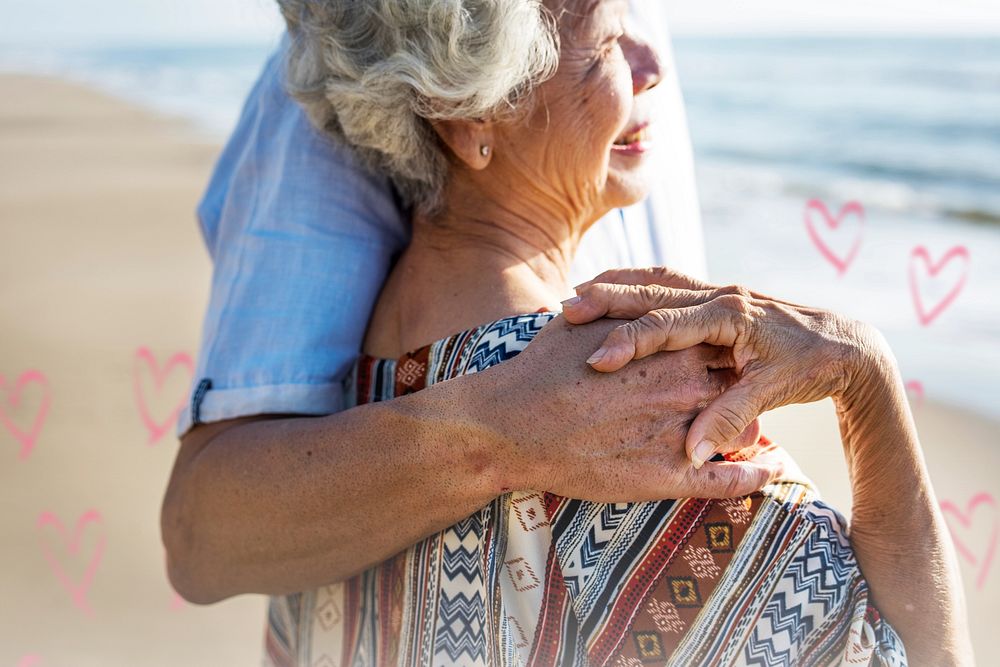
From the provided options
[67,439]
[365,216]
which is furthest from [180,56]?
[365,216]

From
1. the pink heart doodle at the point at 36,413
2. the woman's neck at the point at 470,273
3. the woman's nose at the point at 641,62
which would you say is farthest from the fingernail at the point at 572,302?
the pink heart doodle at the point at 36,413

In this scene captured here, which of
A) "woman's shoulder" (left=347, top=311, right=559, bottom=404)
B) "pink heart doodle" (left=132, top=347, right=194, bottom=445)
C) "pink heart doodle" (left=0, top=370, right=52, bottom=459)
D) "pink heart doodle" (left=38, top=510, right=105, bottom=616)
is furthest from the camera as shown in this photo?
A: "pink heart doodle" (left=132, top=347, right=194, bottom=445)

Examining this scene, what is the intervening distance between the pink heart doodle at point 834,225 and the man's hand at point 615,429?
512 centimetres

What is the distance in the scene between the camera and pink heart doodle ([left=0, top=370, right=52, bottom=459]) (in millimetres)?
4066

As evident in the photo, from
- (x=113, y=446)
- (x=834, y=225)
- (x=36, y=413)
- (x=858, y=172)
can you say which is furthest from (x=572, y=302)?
(x=858, y=172)

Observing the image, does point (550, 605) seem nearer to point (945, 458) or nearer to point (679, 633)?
point (679, 633)

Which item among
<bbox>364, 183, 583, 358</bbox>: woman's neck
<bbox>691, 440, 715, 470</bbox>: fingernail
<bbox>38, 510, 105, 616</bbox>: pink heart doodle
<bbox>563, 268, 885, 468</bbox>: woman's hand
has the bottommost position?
<bbox>38, 510, 105, 616</bbox>: pink heart doodle

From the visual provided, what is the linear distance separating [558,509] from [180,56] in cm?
2582

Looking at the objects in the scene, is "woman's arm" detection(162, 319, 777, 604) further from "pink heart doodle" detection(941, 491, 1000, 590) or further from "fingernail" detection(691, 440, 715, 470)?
"pink heart doodle" detection(941, 491, 1000, 590)

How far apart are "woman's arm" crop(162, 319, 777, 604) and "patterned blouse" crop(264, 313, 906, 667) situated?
45mm

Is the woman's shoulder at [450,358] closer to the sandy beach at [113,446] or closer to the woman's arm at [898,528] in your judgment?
the woman's arm at [898,528]

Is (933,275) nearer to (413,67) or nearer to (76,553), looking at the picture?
(76,553)

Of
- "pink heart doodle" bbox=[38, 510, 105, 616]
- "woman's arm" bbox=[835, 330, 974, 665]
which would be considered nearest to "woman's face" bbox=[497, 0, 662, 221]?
"woman's arm" bbox=[835, 330, 974, 665]

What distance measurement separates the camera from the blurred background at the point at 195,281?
10.7 ft
